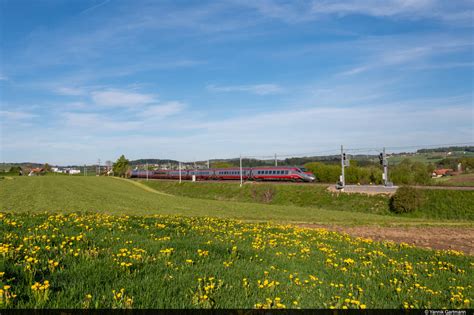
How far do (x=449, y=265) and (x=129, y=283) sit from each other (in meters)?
7.66

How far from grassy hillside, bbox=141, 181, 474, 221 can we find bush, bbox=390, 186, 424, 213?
2.08ft

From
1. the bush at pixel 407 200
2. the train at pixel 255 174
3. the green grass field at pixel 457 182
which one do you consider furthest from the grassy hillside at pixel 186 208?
the green grass field at pixel 457 182

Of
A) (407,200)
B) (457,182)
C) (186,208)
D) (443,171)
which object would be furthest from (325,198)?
(443,171)

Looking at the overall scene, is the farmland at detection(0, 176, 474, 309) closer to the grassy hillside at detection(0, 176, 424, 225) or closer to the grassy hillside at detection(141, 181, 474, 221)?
the grassy hillside at detection(0, 176, 424, 225)

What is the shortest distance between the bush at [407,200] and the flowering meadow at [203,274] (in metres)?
31.9

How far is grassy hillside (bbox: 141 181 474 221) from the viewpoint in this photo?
3650cm

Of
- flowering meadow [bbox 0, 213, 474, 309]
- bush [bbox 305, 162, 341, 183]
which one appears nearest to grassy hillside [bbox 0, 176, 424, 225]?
flowering meadow [bbox 0, 213, 474, 309]

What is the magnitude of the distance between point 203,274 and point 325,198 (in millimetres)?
44042

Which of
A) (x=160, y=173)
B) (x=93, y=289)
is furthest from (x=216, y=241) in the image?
(x=160, y=173)

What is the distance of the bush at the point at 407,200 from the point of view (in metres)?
38.4

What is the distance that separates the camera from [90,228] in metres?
9.28

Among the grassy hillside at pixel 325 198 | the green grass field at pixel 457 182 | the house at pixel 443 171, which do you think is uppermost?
the house at pixel 443 171

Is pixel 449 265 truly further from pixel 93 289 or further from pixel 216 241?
pixel 93 289

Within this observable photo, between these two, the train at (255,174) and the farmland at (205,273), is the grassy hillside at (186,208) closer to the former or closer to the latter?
the train at (255,174)
